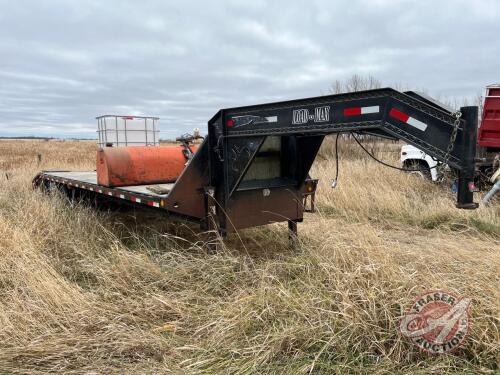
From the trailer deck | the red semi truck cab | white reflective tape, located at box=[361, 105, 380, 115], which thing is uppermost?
the red semi truck cab

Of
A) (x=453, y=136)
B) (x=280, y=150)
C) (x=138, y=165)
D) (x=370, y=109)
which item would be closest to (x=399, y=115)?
(x=370, y=109)

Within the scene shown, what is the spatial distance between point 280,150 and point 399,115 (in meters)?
2.27

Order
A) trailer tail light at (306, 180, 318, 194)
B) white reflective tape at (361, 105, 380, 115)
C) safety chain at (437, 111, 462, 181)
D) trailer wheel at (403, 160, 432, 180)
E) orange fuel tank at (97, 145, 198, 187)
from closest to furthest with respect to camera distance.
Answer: safety chain at (437, 111, 462, 181) → white reflective tape at (361, 105, 380, 115) → trailer tail light at (306, 180, 318, 194) → orange fuel tank at (97, 145, 198, 187) → trailer wheel at (403, 160, 432, 180)

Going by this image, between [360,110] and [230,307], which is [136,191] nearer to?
[230,307]

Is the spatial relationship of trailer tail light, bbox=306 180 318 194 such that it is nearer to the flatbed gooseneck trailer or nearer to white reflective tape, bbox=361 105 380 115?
the flatbed gooseneck trailer

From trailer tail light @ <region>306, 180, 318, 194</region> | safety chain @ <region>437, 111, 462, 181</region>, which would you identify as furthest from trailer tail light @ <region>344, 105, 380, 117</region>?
trailer tail light @ <region>306, 180, 318, 194</region>

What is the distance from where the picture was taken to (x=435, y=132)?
2893 mm

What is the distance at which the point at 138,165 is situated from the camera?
618 centimetres

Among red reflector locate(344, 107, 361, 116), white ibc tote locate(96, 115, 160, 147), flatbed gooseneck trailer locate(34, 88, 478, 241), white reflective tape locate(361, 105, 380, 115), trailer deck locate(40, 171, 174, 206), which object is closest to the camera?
flatbed gooseneck trailer locate(34, 88, 478, 241)

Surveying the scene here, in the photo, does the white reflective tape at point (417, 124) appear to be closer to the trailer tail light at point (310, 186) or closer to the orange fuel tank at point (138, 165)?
the trailer tail light at point (310, 186)

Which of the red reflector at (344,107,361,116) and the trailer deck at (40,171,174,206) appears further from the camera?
the trailer deck at (40,171,174,206)

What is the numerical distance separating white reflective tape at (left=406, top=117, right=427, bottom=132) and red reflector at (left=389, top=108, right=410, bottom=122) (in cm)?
2

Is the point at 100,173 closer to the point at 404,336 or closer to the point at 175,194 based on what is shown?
the point at 175,194

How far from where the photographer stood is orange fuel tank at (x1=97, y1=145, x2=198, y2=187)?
5.97 metres
